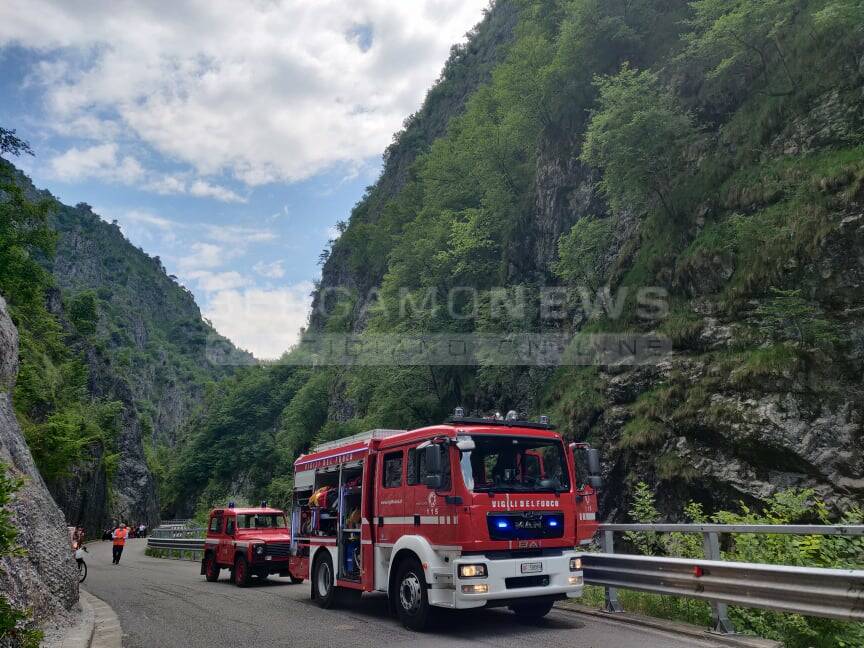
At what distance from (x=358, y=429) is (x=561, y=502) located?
35.6 metres

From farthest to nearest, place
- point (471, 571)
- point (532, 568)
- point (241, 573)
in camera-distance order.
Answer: point (241, 573) < point (532, 568) < point (471, 571)

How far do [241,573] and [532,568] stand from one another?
10.7 metres

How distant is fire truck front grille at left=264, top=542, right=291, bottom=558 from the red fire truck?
19.9ft

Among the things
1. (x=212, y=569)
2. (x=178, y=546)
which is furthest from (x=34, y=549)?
(x=178, y=546)

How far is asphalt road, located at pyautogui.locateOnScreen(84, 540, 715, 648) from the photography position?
7.57 metres

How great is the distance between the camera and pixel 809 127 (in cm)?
2103

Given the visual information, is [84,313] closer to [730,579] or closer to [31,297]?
[31,297]

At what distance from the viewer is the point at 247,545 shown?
16.2 m

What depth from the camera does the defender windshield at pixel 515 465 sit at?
8438 millimetres

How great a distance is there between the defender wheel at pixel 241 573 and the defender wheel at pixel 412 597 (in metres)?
8.39

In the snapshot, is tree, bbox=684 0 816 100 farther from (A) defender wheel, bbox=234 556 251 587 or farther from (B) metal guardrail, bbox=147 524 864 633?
(A) defender wheel, bbox=234 556 251 587

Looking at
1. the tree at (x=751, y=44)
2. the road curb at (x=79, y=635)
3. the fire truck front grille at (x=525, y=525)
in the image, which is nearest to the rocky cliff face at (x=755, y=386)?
the tree at (x=751, y=44)

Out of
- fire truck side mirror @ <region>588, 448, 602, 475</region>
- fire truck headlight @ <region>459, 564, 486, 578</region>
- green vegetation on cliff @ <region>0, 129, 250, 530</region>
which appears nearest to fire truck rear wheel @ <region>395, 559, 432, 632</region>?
fire truck headlight @ <region>459, 564, 486, 578</region>

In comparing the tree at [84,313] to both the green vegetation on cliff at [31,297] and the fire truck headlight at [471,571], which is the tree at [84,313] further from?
the fire truck headlight at [471,571]
